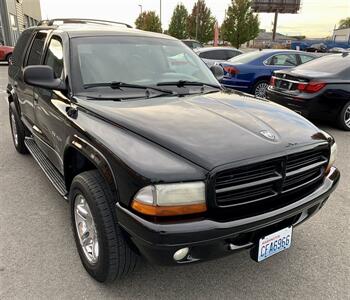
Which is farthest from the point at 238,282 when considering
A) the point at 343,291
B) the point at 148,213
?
the point at 148,213

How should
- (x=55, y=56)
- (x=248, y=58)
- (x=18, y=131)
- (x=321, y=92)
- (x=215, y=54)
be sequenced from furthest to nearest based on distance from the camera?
(x=215, y=54)
(x=248, y=58)
(x=321, y=92)
(x=18, y=131)
(x=55, y=56)

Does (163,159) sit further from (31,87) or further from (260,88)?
(260,88)

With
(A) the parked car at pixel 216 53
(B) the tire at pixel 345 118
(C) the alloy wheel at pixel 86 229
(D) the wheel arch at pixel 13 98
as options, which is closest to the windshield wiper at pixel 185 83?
(C) the alloy wheel at pixel 86 229

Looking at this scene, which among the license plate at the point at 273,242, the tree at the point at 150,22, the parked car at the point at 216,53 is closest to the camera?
the license plate at the point at 273,242

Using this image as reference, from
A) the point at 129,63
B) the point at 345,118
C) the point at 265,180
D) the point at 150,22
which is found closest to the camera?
the point at 265,180

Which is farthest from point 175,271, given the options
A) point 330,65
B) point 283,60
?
point 283,60

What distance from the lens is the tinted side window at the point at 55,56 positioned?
334 centimetres

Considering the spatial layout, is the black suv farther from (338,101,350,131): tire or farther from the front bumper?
(338,101,350,131): tire

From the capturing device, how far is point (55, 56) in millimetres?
3545

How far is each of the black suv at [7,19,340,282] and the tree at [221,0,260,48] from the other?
34075 millimetres

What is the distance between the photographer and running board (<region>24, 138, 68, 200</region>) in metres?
3.25

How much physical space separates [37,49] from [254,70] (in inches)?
252

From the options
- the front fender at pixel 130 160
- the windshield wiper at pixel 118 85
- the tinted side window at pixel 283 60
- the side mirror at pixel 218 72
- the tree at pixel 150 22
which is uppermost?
the windshield wiper at pixel 118 85

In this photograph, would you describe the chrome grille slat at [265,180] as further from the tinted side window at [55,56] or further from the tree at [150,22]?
the tree at [150,22]
